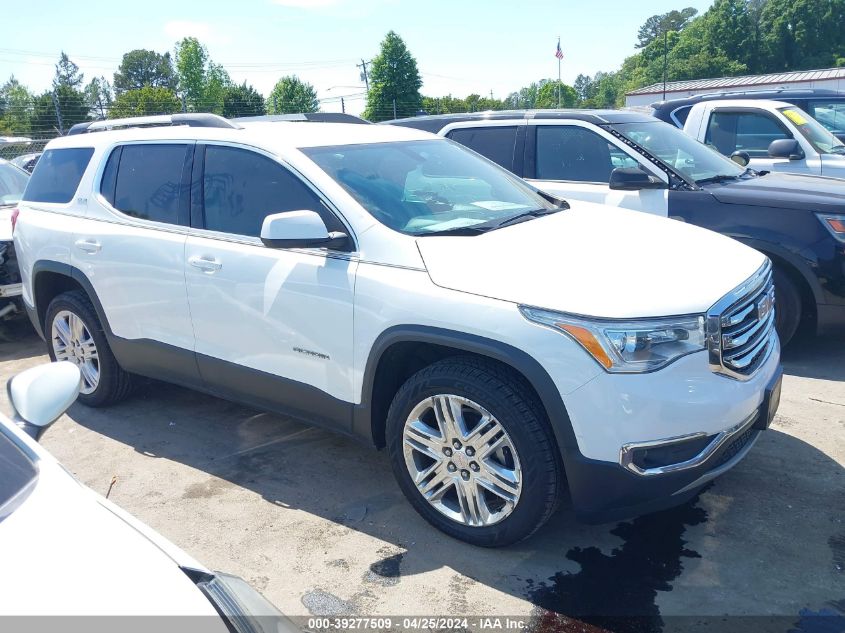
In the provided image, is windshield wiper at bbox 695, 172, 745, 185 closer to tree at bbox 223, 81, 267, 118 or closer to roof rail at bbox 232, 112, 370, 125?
roof rail at bbox 232, 112, 370, 125

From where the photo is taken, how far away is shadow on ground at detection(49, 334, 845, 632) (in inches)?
115

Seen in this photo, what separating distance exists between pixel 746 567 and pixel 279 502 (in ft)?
7.26

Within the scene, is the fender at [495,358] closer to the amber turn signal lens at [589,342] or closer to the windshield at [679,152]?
the amber turn signal lens at [589,342]

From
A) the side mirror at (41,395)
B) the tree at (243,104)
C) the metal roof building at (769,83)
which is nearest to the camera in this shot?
the side mirror at (41,395)

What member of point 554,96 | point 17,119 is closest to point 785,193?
point 17,119

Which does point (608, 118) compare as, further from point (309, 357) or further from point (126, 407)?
point (126, 407)

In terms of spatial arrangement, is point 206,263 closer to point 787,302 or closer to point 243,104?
point 787,302

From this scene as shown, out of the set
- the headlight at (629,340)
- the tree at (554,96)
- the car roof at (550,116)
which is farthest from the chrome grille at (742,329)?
the tree at (554,96)

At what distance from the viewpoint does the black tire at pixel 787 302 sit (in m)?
5.44

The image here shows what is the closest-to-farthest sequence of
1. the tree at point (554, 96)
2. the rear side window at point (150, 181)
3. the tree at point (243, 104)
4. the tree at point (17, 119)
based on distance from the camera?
the rear side window at point (150, 181) → the tree at point (17, 119) → the tree at point (243, 104) → the tree at point (554, 96)

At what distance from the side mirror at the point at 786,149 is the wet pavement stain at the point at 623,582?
560cm

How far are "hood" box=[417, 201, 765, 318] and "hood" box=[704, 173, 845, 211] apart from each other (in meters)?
2.03

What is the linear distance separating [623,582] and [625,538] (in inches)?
13.9

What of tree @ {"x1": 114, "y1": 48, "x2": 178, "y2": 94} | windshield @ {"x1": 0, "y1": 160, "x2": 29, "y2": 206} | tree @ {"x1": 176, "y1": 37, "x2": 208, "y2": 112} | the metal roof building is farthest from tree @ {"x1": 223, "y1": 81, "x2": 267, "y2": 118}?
tree @ {"x1": 114, "y1": 48, "x2": 178, "y2": 94}
